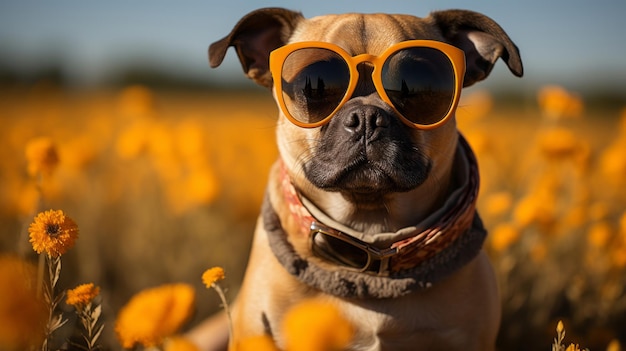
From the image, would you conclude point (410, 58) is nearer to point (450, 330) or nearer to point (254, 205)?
point (450, 330)

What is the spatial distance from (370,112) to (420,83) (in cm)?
27

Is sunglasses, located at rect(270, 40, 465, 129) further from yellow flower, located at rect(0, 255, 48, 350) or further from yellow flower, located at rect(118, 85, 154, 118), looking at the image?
yellow flower, located at rect(118, 85, 154, 118)

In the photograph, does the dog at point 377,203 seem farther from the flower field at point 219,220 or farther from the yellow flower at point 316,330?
the yellow flower at point 316,330

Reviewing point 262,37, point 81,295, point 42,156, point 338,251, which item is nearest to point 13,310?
point 81,295

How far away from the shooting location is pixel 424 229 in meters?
2.45

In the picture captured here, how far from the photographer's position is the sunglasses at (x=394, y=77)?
2.38 metres

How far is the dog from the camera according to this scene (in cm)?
238

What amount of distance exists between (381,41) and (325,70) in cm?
36

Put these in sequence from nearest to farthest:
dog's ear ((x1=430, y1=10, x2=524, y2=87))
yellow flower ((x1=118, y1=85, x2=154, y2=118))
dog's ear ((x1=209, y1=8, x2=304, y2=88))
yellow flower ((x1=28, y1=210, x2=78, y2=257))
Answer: yellow flower ((x1=28, y1=210, x2=78, y2=257)) → dog's ear ((x1=430, y1=10, x2=524, y2=87)) → dog's ear ((x1=209, y1=8, x2=304, y2=88)) → yellow flower ((x1=118, y1=85, x2=154, y2=118))

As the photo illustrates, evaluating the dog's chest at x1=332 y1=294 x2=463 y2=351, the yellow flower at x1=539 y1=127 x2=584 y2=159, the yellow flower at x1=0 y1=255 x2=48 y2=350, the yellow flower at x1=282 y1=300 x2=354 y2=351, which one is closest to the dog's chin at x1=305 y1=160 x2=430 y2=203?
the dog's chest at x1=332 y1=294 x2=463 y2=351

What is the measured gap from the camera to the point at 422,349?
96.0 inches

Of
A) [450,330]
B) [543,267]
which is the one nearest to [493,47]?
Result: [450,330]

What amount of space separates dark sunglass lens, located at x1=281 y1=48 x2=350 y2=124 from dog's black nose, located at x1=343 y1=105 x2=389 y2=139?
13 centimetres

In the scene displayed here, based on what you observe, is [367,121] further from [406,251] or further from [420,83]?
[406,251]
